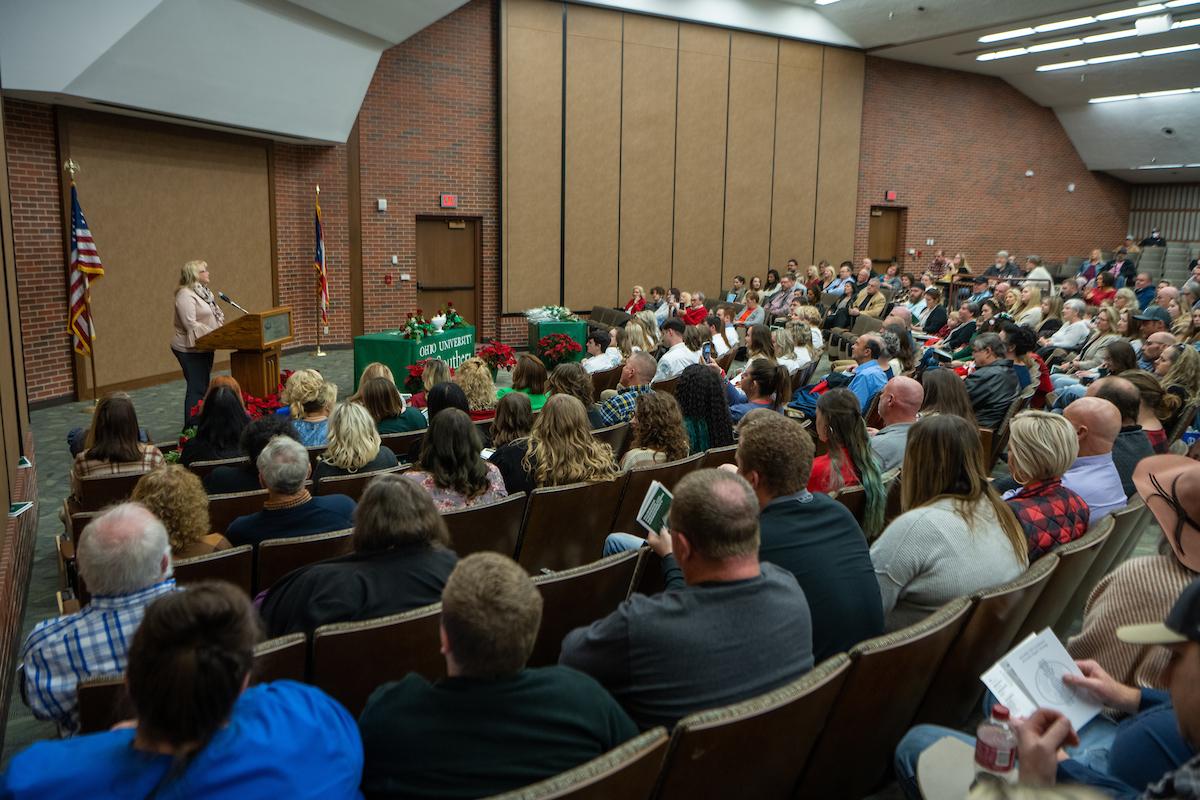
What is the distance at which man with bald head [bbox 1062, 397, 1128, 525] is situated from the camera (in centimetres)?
347

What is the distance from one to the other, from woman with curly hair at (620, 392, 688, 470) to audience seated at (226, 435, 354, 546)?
1502 millimetres

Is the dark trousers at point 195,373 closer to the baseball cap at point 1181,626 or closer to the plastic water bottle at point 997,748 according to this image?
the plastic water bottle at point 997,748

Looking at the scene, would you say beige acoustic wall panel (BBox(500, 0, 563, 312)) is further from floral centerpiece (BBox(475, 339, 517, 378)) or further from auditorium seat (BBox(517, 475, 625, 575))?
auditorium seat (BBox(517, 475, 625, 575))

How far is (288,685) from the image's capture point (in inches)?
63.0

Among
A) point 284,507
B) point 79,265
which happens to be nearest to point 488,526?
point 284,507

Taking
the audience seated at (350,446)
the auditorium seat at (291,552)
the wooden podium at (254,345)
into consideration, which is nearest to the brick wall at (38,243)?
the wooden podium at (254,345)

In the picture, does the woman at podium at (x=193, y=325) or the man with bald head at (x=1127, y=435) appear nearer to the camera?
the man with bald head at (x=1127, y=435)

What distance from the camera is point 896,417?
4230 mm

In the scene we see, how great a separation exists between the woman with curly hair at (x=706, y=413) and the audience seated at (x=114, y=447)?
2.60 meters

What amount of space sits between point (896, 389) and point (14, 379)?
4944 mm

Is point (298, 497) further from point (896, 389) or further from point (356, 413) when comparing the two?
point (896, 389)

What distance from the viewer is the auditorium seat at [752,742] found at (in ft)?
5.26

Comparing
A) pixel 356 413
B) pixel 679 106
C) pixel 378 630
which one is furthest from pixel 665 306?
pixel 378 630

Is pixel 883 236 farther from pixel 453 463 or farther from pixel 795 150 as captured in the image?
pixel 453 463
